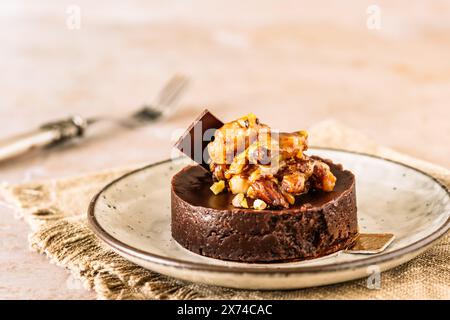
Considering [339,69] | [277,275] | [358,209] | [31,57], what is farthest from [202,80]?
Result: [277,275]

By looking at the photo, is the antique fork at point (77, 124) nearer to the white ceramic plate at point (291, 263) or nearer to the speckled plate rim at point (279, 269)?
the white ceramic plate at point (291, 263)

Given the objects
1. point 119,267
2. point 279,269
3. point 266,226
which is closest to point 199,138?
point 266,226

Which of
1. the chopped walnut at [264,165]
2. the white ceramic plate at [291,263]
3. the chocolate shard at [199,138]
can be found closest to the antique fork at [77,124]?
the white ceramic plate at [291,263]

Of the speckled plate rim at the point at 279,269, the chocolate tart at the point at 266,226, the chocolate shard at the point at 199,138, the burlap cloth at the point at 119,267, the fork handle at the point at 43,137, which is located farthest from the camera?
the fork handle at the point at 43,137

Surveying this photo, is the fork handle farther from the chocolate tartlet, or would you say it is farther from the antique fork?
the chocolate tartlet

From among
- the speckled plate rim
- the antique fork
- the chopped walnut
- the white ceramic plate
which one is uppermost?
the chopped walnut

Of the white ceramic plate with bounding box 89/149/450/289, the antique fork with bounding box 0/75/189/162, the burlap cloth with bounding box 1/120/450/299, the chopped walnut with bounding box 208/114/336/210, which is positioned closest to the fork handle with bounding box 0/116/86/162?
the antique fork with bounding box 0/75/189/162

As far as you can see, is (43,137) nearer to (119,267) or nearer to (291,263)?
(119,267)

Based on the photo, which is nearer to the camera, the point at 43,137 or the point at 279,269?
the point at 279,269
